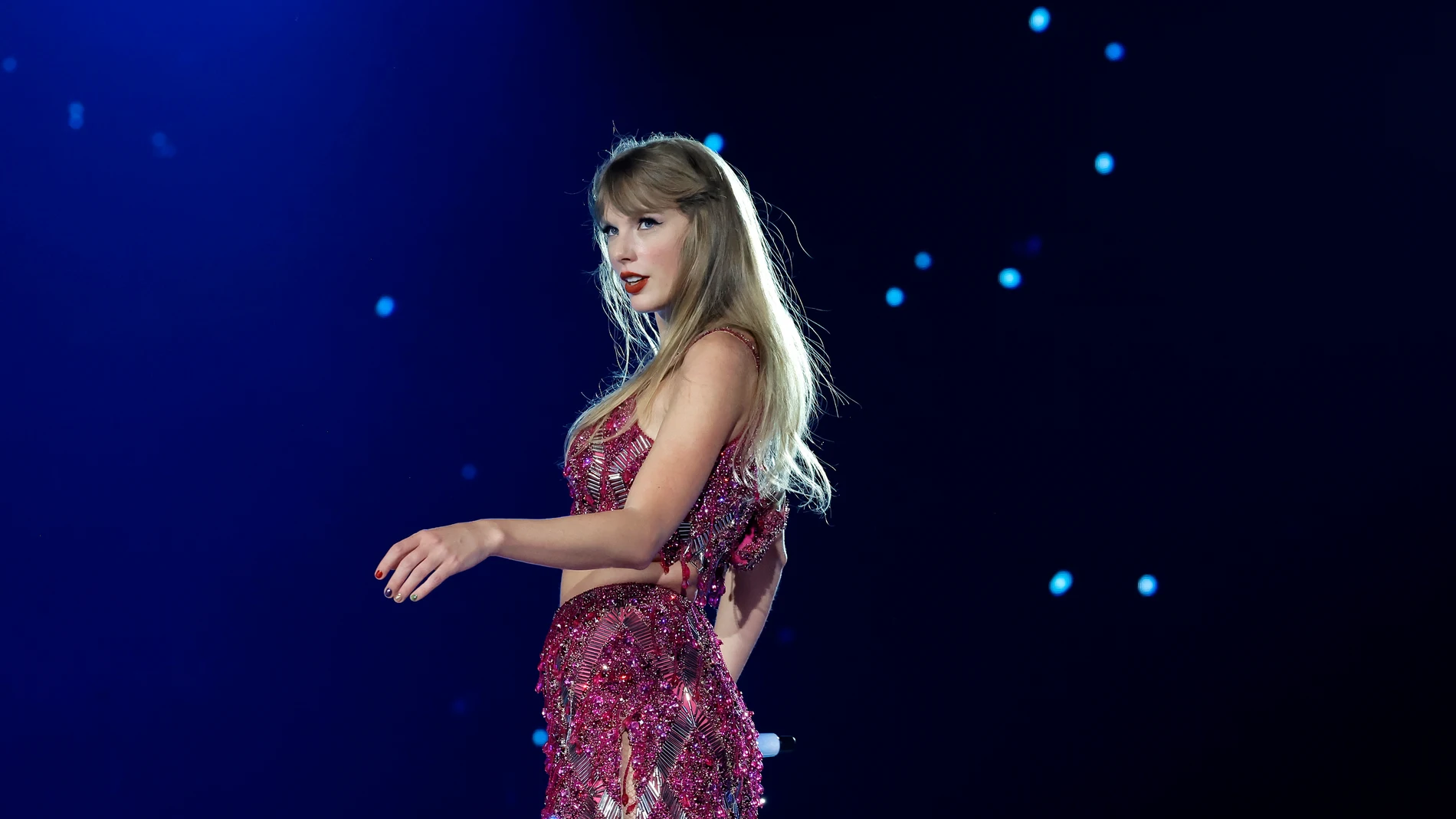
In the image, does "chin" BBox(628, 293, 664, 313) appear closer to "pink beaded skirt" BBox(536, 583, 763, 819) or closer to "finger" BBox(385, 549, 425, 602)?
"pink beaded skirt" BBox(536, 583, 763, 819)

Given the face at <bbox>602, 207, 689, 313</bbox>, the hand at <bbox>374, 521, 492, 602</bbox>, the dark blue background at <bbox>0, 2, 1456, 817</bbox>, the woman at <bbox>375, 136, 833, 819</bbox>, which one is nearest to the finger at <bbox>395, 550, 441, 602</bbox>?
the hand at <bbox>374, 521, 492, 602</bbox>

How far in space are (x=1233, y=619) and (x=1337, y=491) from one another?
343 millimetres

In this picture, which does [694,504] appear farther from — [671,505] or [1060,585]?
[1060,585]

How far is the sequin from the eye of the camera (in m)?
1.46

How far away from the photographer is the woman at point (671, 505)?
1439mm

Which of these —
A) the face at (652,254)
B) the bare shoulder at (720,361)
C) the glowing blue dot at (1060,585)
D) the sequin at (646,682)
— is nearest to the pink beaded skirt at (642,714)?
the sequin at (646,682)

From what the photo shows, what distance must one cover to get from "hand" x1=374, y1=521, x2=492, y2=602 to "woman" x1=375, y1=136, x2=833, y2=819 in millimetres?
77

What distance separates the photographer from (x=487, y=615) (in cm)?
260

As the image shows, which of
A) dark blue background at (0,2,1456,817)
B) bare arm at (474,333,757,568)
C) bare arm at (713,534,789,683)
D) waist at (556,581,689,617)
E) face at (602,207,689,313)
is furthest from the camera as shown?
dark blue background at (0,2,1456,817)

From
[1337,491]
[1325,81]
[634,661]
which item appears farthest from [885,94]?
[634,661]

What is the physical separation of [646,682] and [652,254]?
53 cm

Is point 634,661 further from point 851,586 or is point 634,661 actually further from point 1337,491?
point 1337,491

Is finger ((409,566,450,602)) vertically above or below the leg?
above

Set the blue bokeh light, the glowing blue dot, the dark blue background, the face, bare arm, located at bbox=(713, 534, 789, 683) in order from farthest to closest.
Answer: the glowing blue dot, the dark blue background, the blue bokeh light, bare arm, located at bbox=(713, 534, 789, 683), the face
